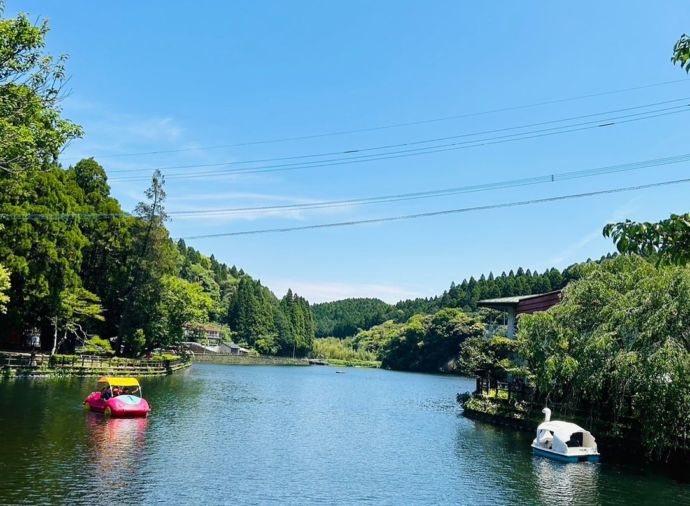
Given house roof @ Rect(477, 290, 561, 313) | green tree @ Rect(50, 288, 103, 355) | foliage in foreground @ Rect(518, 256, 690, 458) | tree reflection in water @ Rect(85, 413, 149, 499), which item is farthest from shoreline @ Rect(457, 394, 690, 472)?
green tree @ Rect(50, 288, 103, 355)

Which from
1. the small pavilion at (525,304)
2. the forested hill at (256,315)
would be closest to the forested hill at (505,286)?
the forested hill at (256,315)

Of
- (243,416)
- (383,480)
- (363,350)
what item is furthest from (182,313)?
(363,350)

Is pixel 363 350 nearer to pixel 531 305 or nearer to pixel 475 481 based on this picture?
pixel 531 305

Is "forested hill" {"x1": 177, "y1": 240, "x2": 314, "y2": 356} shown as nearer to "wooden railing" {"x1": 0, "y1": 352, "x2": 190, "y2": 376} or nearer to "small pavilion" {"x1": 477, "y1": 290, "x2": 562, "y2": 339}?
"wooden railing" {"x1": 0, "y1": 352, "x2": 190, "y2": 376}

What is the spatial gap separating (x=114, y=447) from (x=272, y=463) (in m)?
6.47

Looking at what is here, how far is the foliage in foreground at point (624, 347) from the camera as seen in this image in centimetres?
2384

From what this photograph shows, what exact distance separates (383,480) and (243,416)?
1702cm

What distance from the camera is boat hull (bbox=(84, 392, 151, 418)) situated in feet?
102

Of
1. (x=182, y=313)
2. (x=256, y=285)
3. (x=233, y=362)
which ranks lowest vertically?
(x=233, y=362)

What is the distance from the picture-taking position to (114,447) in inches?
915

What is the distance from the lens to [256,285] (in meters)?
156

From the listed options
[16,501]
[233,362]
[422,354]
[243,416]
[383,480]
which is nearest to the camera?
[16,501]

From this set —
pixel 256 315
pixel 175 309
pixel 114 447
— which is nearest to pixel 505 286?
pixel 256 315

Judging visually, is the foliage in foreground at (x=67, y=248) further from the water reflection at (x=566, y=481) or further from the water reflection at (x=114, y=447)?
the water reflection at (x=566, y=481)
